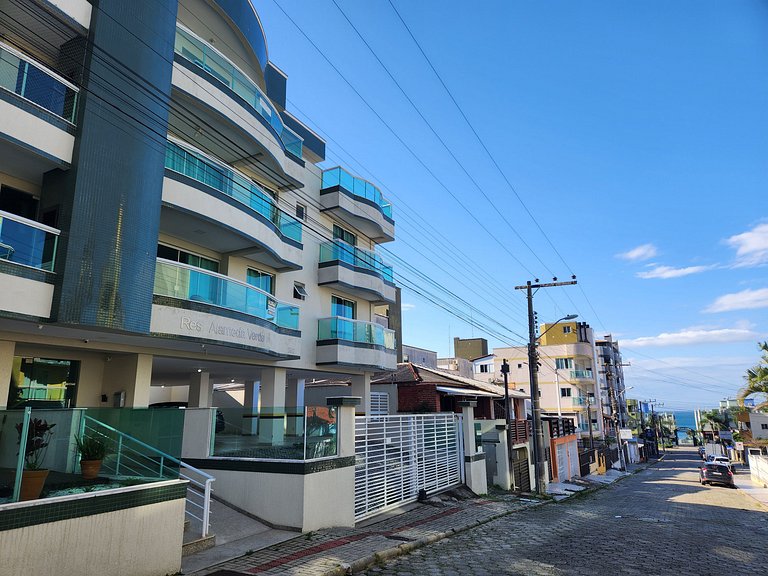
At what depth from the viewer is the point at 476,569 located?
8977 mm

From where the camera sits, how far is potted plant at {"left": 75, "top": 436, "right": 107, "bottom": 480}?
24.6 ft

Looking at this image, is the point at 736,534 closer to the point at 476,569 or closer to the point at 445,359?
the point at 476,569

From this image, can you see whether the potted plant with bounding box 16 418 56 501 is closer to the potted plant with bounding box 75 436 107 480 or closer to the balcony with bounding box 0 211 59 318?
the potted plant with bounding box 75 436 107 480

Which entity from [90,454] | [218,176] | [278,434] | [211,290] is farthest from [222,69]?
[90,454]

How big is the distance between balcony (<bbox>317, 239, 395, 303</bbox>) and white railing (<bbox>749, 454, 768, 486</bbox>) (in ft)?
109

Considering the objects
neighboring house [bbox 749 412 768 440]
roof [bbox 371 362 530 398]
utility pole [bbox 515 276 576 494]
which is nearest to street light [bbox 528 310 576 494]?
utility pole [bbox 515 276 576 494]

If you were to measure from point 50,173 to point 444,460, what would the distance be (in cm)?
1450

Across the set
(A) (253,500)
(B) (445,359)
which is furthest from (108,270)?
(B) (445,359)

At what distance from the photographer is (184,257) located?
16.0 metres

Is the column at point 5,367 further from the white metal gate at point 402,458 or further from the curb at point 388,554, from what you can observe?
the curb at point 388,554

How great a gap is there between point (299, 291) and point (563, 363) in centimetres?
5260

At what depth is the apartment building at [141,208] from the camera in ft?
34.5

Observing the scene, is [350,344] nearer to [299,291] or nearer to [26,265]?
[299,291]

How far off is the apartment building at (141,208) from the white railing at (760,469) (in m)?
35.9
